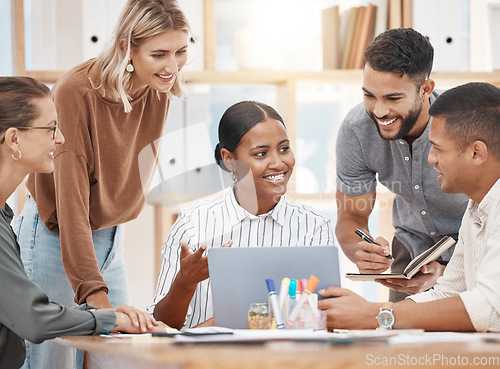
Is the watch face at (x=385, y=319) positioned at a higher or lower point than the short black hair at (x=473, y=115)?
lower

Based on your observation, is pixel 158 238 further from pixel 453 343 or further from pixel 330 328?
pixel 453 343

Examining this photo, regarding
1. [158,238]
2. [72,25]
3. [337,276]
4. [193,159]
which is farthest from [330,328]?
[72,25]

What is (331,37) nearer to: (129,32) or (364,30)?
(364,30)

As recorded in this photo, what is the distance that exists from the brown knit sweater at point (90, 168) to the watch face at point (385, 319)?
2.51 ft

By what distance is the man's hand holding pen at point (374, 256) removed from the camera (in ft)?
6.11

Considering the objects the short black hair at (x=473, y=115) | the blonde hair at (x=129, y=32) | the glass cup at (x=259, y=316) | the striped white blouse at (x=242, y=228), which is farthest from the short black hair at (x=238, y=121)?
the glass cup at (x=259, y=316)

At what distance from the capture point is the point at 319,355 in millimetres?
857

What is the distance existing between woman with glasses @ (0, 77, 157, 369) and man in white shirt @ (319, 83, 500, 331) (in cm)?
47

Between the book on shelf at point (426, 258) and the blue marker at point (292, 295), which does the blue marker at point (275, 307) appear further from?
the book on shelf at point (426, 258)

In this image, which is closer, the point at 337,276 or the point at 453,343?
the point at 453,343

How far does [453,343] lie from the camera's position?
38.3 inches

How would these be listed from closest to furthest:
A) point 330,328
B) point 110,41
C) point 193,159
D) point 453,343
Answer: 1. point 453,343
2. point 330,328
3. point 110,41
4. point 193,159

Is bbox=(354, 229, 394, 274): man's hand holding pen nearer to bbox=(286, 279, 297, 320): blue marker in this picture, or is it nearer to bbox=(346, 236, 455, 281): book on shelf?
bbox=(346, 236, 455, 281): book on shelf

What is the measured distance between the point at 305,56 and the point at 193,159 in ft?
2.49
